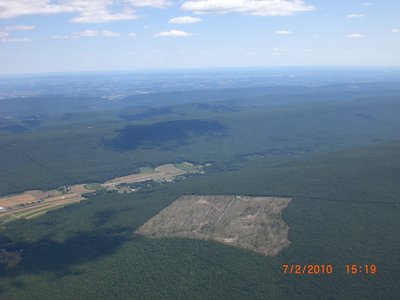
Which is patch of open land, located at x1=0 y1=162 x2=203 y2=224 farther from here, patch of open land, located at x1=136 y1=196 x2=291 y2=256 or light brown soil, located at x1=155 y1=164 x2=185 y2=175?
patch of open land, located at x1=136 y1=196 x2=291 y2=256

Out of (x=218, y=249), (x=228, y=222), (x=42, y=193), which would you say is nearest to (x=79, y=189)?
(x=42, y=193)

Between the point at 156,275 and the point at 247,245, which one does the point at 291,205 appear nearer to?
the point at 247,245

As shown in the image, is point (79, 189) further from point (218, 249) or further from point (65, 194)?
point (218, 249)

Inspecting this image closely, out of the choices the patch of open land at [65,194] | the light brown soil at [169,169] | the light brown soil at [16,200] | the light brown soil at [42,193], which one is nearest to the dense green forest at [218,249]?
the patch of open land at [65,194]

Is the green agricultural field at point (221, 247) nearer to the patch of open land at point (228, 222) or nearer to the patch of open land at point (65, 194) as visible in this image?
the patch of open land at point (228, 222)

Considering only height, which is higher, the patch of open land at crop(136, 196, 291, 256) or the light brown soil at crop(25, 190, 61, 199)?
the patch of open land at crop(136, 196, 291, 256)

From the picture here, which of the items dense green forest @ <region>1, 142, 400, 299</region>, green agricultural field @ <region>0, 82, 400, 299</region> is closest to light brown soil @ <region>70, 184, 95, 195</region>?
green agricultural field @ <region>0, 82, 400, 299</region>
